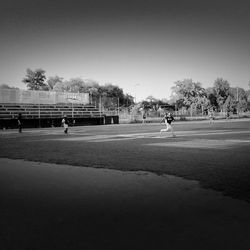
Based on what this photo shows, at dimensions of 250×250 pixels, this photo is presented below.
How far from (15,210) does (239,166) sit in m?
5.88

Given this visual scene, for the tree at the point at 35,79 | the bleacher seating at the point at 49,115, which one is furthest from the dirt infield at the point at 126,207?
the tree at the point at 35,79

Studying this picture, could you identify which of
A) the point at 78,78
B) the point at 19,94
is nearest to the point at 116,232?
the point at 19,94

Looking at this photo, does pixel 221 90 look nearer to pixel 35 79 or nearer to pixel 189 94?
pixel 189 94

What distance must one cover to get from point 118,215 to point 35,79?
95.4 meters

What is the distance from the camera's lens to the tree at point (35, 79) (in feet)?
304

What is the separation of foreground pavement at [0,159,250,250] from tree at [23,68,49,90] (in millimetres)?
91276

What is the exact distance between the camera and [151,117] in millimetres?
58781

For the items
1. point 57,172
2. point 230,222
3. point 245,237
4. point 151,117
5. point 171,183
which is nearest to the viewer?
point 245,237

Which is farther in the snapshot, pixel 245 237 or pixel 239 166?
pixel 239 166

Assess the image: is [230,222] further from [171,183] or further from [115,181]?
[115,181]

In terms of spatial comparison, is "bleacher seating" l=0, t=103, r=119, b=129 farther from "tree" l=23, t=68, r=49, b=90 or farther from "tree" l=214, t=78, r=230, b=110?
"tree" l=214, t=78, r=230, b=110

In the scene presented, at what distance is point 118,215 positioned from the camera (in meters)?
4.23

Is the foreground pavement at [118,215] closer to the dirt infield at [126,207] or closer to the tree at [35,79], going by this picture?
the dirt infield at [126,207]

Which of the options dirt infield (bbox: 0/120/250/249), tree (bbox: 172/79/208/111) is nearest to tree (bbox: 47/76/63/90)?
tree (bbox: 172/79/208/111)
